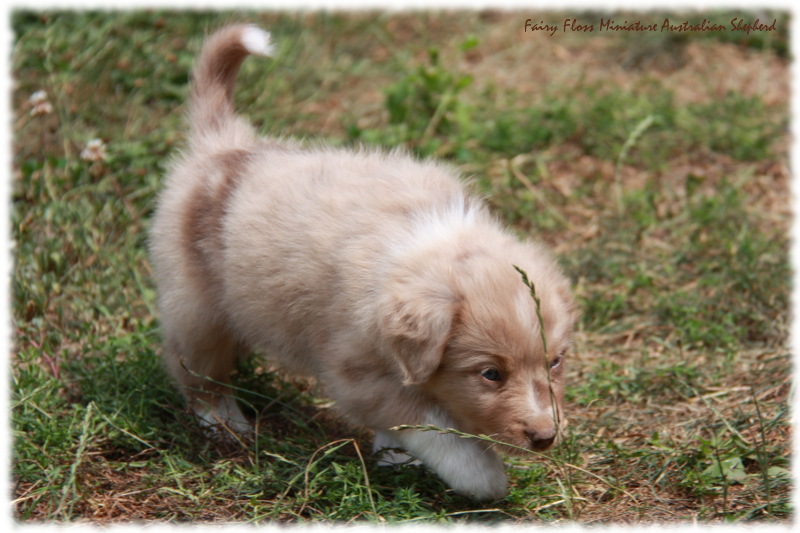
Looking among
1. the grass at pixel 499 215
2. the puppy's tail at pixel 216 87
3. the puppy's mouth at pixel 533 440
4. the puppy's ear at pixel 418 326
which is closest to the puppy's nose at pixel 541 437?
the puppy's mouth at pixel 533 440

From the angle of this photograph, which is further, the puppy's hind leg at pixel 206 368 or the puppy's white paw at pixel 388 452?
the puppy's hind leg at pixel 206 368

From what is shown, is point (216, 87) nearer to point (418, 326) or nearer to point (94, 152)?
point (94, 152)

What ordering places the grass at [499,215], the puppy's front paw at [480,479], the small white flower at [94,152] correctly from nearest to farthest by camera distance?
the puppy's front paw at [480,479], the grass at [499,215], the small white flower at [94,152]

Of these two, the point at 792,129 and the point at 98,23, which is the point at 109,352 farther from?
the point at 792,129

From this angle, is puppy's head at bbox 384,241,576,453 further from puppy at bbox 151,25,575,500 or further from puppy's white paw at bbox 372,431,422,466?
puppy's white paw at bbox 372,431,422,466

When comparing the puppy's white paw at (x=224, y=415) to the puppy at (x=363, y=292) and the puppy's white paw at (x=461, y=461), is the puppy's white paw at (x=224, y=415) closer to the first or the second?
the puppy at (x=363, y=292)

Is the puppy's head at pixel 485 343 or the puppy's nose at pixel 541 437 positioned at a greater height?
the puppy's head at pixel 485 343

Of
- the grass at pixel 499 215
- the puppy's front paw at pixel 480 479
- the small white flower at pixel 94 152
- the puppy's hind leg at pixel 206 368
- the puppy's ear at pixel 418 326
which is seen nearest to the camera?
the puppy's ear at pixel 418 326

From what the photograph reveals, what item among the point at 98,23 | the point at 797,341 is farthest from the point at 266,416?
the point at 98,23
